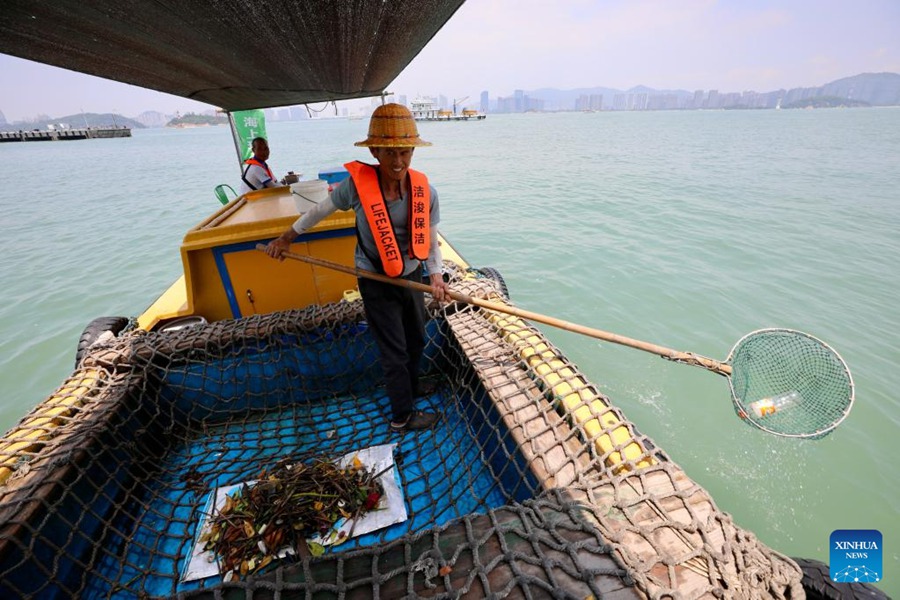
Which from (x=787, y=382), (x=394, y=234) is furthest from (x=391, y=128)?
(x=787, y=382)

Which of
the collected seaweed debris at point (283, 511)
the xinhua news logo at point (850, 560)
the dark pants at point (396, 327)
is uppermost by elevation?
the dark pants at point (396, 327)

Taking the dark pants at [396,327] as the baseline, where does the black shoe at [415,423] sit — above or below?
below

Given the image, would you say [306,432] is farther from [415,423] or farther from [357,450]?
[415,423]

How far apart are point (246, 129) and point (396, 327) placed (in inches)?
320

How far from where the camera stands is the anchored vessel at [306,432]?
1.51 metres

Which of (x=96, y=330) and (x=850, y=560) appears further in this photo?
(x=96, y=330)

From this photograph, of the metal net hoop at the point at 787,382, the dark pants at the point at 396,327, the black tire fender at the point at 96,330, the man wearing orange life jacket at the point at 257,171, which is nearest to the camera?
the metal net hoop at the point at 787,382

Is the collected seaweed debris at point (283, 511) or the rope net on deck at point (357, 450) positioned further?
the collected seaweed debris at point (283, 511)

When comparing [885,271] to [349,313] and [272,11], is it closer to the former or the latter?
[349,313]

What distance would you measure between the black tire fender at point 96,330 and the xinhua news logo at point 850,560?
19.5 feet

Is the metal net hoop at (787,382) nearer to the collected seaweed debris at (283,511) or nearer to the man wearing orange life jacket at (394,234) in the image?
the man wearing orange life jacket at (394,234)

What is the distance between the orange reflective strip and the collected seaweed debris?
143 centimetres

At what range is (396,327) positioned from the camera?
9.56 ft

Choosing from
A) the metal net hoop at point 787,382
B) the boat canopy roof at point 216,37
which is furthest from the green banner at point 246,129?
the metal net hoop at point 787,382
